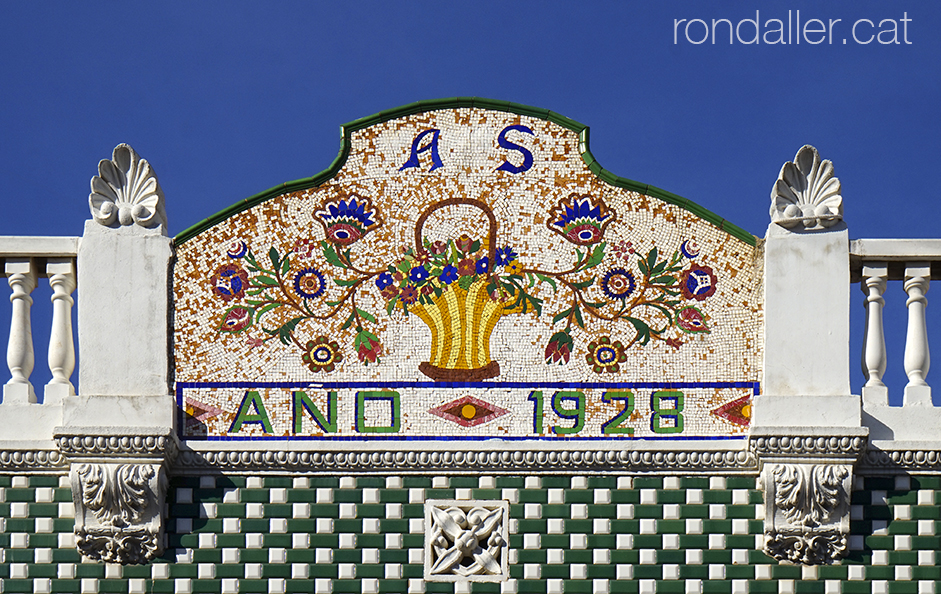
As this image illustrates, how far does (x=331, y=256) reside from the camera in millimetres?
14938

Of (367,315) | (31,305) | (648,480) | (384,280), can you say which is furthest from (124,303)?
(648,480)

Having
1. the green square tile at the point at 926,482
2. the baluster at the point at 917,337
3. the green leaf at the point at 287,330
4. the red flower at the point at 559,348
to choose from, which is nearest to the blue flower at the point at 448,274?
the red flower at the point at 559,348

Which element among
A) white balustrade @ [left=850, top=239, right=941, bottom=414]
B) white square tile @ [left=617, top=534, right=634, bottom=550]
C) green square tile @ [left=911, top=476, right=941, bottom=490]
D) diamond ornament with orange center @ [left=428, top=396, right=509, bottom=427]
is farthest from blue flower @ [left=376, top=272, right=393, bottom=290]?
green square tile @ [left=911, top=476, right=941, bottom=490]

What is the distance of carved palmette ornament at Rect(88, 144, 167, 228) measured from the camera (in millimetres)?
14859

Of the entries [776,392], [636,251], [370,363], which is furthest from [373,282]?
[776,392]

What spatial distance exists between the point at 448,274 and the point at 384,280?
420 mm

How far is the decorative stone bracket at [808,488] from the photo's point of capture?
46.8ft

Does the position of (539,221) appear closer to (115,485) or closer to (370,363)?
(370,363)

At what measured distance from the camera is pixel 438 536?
47.1 ft

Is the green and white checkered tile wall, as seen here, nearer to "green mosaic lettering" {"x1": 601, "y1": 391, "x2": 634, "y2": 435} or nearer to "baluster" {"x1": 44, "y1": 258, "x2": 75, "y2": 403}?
"green mosaic lettering" {"x1": 601, "y1": 391, "x2": 634, "y2": 435}

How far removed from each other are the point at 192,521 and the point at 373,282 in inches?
76.3

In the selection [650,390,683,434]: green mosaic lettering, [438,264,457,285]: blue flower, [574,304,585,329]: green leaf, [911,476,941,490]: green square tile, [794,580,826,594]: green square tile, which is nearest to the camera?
[794,580,826,594]: green square tile

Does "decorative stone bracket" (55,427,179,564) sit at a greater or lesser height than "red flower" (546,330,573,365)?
lesser

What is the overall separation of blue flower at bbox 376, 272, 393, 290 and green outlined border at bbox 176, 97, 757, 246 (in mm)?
758
